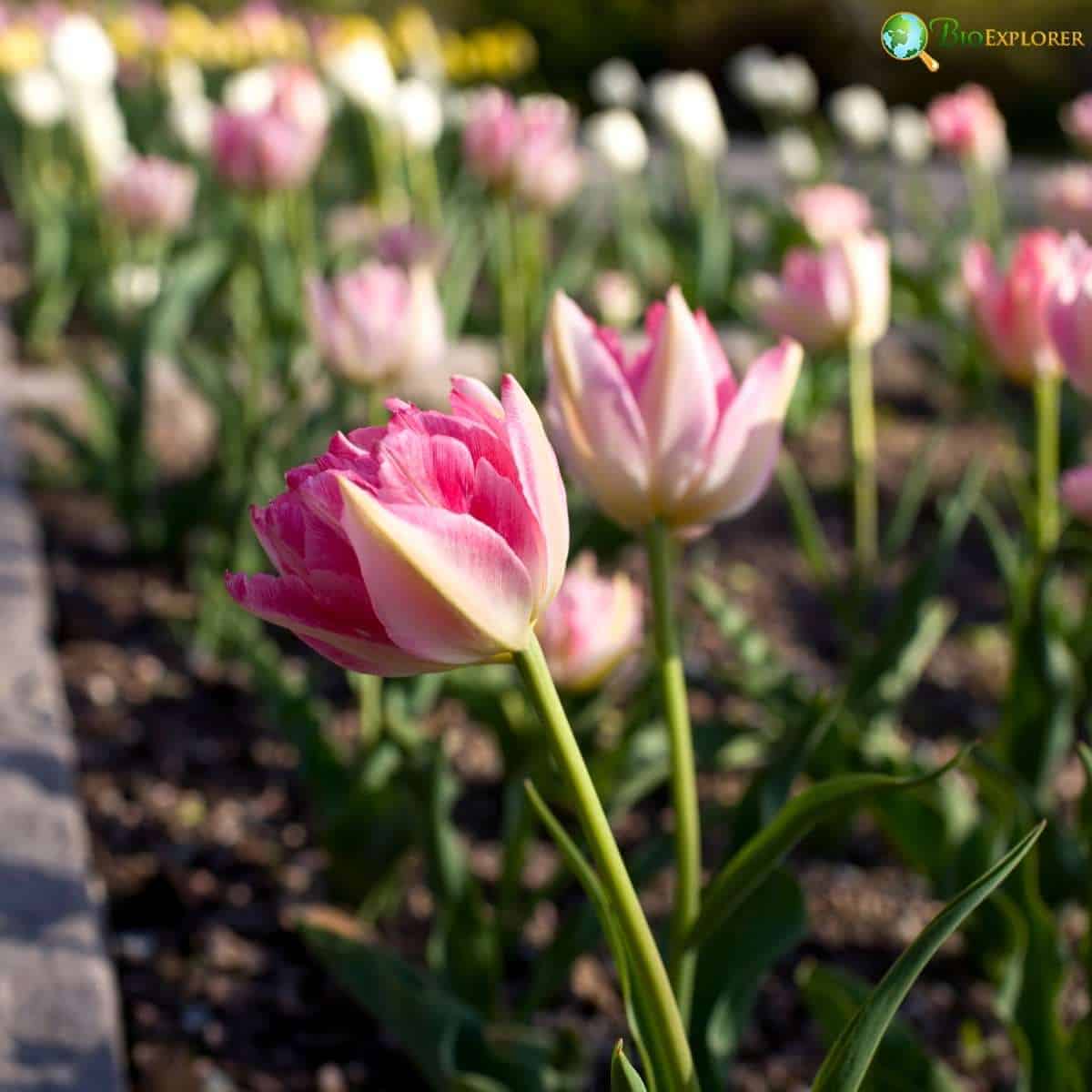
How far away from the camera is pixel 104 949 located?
143cm

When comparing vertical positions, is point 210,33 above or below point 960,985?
above

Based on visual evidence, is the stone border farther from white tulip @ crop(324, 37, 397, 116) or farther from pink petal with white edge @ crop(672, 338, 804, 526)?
white tulip @ crop(324, 37, 397, 116)

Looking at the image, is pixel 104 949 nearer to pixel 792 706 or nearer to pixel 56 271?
pixel 792 706

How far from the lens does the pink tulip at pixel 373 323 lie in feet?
5.47

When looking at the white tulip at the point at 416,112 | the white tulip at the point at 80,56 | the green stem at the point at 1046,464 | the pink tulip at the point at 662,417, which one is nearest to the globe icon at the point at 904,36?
the green stem at the point at 1046,464

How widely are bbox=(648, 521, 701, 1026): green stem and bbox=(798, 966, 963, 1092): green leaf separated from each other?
0.72ft

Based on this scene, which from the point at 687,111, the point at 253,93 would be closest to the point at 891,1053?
the point at 253,93

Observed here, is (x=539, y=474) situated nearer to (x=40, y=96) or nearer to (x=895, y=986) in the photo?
(x=895, y=986)

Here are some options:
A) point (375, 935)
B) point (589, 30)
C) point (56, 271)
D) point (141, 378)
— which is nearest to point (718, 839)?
point (375, 935)

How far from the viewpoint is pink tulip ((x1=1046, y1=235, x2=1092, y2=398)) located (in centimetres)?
113

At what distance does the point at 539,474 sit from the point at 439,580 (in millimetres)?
68

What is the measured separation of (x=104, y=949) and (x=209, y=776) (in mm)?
582

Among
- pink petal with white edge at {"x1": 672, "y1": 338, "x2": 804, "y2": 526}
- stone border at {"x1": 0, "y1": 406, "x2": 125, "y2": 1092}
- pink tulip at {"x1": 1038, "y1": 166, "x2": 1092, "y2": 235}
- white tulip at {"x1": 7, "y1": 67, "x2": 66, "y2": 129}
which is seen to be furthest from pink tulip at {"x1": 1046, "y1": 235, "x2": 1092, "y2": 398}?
white tulip at {"x1": 7, "y1": 67, "x2": 66, "y2": 129}

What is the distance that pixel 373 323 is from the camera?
1666mm
